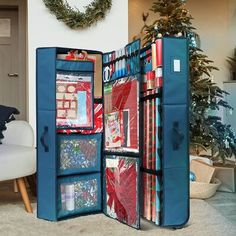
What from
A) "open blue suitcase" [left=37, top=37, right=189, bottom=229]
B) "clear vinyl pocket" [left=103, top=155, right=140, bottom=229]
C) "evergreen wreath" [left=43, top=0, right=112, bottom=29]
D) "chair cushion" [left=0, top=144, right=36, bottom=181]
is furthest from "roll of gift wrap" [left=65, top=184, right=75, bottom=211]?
"evergreen wreath" [left=43, top=0, right=112, bottom=29]

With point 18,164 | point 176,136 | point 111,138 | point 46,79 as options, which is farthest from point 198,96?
point 18,164

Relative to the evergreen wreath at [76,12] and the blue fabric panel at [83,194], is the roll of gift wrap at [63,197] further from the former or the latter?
the evergreen wreath at [76,12]

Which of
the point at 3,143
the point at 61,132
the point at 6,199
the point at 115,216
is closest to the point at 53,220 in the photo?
the point at 115,216

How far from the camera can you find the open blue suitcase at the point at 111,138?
1.83 m

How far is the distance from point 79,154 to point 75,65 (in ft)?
1.68

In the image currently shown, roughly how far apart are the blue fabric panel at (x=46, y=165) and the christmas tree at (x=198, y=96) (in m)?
1.28

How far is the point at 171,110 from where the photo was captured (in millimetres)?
1819

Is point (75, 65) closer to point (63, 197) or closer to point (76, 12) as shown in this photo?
point (63, 197)

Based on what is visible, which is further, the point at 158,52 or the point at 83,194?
the point at 83,194

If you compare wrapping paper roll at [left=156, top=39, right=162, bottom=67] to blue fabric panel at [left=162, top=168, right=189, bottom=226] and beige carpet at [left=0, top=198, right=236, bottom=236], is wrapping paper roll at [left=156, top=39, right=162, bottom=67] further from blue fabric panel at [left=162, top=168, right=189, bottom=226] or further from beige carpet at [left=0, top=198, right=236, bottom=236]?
beige carpet at [left=0, top=198, right=236, bottom=236]

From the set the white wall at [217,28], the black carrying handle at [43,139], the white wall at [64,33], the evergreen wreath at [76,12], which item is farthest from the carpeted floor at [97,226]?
the white wall at [217,28]

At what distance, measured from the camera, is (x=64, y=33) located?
3090mm

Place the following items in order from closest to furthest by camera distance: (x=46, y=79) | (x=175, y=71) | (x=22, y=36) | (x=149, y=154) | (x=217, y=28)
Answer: (x=175, y=71)
(x=149, y=154)
(x=46, y=79)
(x=22, y=36)
(x=217, y=28)

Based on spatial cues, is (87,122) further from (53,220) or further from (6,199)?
(6,199)
